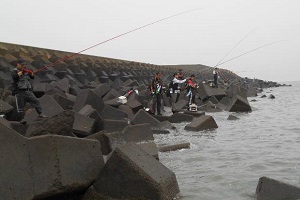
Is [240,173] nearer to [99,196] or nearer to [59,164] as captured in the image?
[99,196]

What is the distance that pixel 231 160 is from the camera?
5.73 metres

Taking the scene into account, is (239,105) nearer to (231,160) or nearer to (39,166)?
(231,160)

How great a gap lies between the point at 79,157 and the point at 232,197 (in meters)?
1.82

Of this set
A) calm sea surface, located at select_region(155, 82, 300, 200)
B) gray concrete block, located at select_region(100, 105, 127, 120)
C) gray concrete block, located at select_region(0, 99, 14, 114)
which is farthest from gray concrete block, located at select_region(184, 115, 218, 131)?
gray concrete block, located at select_region(0, 99, 14, 114)

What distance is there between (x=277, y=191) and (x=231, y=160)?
2071 millimetres

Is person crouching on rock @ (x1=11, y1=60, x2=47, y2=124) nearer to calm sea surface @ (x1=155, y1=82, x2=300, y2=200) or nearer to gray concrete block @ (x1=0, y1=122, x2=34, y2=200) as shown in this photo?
calm sea surface @ (x1=155, y1=82, x2=300, y2=200)

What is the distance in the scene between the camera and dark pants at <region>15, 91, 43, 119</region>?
7627mm

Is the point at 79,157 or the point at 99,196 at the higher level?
the point at 79,157

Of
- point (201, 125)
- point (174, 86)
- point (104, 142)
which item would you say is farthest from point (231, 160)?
point (174, 86)

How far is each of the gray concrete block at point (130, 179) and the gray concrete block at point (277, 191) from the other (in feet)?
3.44

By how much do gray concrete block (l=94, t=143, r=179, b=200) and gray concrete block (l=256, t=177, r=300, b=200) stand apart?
105cm

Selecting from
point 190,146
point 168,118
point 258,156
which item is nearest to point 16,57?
point 168,118

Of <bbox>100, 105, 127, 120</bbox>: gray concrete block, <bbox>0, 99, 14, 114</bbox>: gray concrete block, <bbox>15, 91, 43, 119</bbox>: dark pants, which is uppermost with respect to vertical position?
<bbox>15, 91, 43, 119</bbox>: dark pants

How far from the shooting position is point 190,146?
22.6 feet
